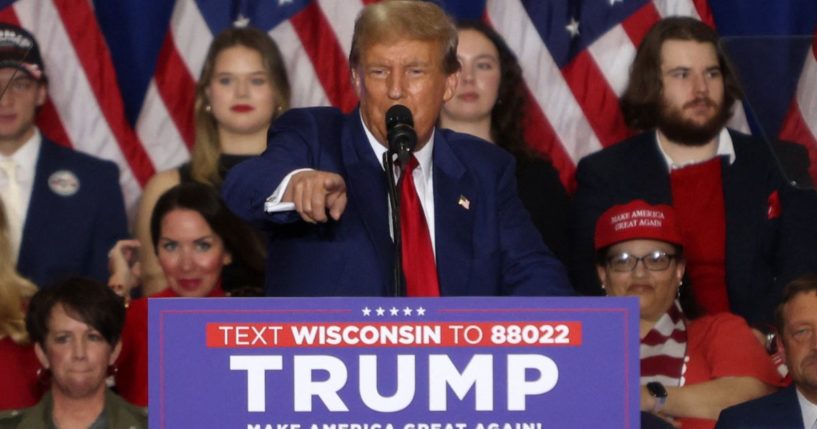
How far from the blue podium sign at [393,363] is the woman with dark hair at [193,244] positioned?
7.82 ft

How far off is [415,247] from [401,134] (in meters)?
0.40

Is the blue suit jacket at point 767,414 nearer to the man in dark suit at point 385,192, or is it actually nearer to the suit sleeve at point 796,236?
the suit sleeve at point 796,236

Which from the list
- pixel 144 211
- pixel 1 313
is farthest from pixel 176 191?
pixel 1 313

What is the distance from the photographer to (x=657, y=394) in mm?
4145

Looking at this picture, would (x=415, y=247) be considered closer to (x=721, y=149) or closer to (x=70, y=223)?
(x=721, y=149)

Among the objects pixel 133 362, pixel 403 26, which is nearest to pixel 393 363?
pixel 403 26

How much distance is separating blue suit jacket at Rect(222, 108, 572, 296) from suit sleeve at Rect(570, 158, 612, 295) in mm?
1795

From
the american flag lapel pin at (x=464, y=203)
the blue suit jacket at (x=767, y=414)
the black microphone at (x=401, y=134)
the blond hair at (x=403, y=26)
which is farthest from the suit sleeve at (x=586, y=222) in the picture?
the black microphone at (x=401, y=134)

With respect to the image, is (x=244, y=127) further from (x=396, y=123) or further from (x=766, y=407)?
(x=396, y=123)

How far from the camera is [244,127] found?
16.7 ft

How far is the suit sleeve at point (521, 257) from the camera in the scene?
9.26ft

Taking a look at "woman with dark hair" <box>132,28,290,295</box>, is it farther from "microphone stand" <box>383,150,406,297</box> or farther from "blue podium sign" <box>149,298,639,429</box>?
"blue podium sign" <box>149,298,639,429</box>

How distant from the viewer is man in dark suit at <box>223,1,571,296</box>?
9.02 feet

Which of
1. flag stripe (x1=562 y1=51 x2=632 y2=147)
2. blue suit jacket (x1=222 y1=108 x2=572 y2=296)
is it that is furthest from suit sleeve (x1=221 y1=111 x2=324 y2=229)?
flag stripe (x1=562 y1=51 x2=632 y2=147)
